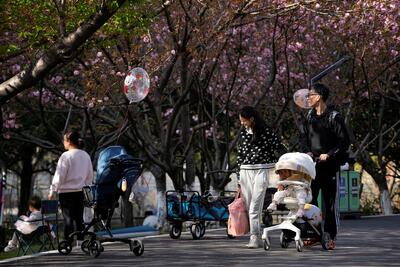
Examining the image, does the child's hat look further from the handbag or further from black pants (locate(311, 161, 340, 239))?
the handbag

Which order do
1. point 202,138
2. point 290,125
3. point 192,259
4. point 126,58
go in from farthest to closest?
point 290,125
point 202,138
point 126,58
point 192,259

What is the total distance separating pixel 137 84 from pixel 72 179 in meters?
5.41

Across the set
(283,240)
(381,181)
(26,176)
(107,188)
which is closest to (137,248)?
(107,188)

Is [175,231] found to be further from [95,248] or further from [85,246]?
[95,248]

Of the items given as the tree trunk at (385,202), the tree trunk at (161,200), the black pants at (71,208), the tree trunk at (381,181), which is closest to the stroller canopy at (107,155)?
the black pants at (71,208)

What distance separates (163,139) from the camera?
77.6 feet

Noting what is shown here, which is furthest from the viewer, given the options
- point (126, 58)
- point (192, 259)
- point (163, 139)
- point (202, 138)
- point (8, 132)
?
point (8, 132)

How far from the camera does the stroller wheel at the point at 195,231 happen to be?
16.0 metres

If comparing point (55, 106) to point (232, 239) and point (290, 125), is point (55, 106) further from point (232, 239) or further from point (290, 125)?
point (232, 239)

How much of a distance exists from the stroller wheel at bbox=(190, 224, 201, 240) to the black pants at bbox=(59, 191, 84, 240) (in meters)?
2.53

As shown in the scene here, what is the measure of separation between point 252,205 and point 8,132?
56.8 feet

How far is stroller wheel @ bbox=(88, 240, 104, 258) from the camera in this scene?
13.1m

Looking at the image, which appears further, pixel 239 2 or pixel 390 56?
pixel 390 56

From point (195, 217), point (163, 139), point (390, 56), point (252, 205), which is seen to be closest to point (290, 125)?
point (390, 56)
